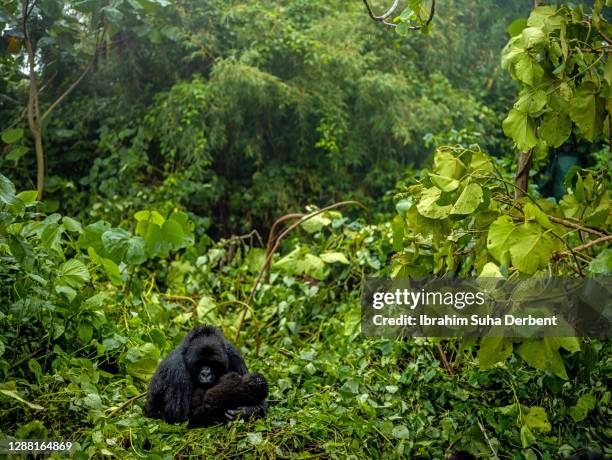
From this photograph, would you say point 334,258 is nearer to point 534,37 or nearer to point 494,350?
point 494,350

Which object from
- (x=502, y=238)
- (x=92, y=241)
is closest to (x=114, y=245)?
(x=92, y=241)

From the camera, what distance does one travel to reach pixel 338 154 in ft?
20.3

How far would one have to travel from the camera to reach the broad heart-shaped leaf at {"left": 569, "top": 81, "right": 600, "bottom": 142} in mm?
2871

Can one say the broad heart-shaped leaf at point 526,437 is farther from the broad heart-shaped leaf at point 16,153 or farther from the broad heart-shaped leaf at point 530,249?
the broad heart-shaped leaf at point 16,153

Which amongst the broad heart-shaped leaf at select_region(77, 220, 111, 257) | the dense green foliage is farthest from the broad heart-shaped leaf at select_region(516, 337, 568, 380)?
the broad heart-shaped leaf at select_region(77, 220, 111, 257)

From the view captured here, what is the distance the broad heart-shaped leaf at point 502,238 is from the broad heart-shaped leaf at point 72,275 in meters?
2.08

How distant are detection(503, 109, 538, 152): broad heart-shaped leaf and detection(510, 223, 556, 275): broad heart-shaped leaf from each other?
505mm

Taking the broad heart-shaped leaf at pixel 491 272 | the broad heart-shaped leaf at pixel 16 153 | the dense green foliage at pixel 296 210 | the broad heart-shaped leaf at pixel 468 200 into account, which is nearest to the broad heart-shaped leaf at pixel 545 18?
the dense green foliage at pixel 296 210

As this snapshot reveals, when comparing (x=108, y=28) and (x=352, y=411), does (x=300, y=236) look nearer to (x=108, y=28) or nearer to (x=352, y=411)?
(x=108, y=28)

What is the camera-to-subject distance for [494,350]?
271 centimetres

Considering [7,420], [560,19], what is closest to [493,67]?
[560,19]

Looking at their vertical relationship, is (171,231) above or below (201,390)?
above

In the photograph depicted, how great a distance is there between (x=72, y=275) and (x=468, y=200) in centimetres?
209

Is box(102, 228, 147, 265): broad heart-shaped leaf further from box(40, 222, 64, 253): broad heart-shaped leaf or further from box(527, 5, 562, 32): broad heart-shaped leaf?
box(527, 5, 562, 32): broad heart-shaped leaf
